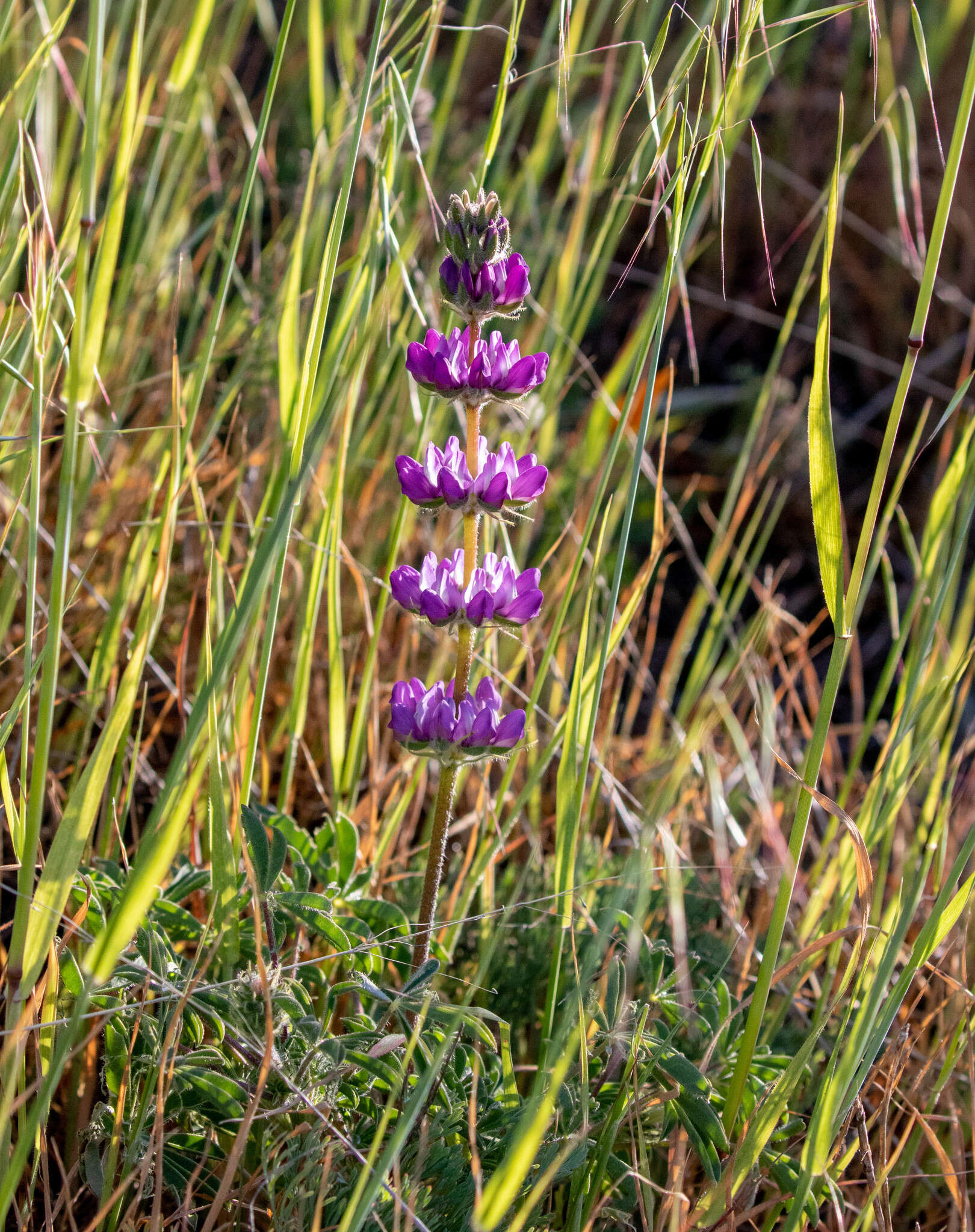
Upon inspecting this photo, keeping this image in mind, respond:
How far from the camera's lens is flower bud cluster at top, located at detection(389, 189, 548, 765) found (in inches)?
43.3

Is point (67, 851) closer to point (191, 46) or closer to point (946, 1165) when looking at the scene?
point (946, 1165)

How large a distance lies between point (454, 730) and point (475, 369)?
38 centimetres

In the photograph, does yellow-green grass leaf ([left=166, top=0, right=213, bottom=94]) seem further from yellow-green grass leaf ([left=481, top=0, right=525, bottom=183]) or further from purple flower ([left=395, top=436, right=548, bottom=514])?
purple flower ([left=395, top=436, right=548, bottom=514])

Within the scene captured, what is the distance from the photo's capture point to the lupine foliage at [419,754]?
3.26 feet

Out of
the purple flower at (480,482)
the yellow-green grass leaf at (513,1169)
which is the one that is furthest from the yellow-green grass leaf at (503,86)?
the yellow-green grass leaf at (513,1169)

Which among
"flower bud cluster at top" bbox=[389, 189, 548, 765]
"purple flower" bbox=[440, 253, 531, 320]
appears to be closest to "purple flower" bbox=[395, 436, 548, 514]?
"flower bud cluster at top" bbox=[389, 189, 548, 765]

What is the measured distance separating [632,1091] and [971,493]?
73cm

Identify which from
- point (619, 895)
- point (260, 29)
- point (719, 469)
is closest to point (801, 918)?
point (619, 895)

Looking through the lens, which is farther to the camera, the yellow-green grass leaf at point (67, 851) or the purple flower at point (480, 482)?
the purple flower at point (480, 482)

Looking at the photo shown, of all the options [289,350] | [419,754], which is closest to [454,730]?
[419,754]

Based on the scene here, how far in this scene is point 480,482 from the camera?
1133 mm

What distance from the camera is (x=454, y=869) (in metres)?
1.61

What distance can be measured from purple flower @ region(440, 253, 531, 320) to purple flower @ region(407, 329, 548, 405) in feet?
0.10

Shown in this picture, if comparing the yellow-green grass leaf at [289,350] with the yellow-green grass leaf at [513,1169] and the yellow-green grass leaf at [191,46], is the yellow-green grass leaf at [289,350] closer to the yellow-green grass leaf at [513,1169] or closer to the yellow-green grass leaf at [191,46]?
the yellow-green grass leaf at [191,46]
